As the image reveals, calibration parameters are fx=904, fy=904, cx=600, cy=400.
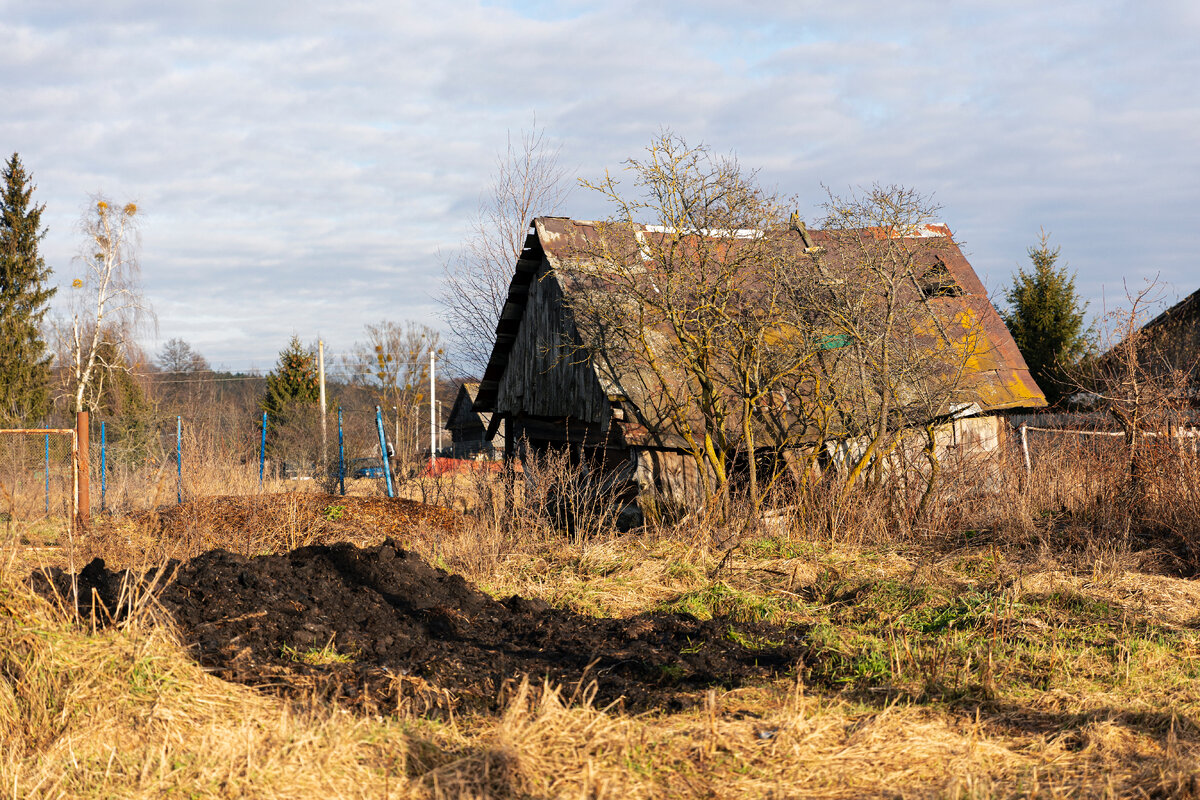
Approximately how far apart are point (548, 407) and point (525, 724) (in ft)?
31.6

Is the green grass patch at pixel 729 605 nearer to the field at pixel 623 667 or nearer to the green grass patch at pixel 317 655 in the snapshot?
the field at pixel 623 667

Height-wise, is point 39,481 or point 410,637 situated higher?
point 39,481

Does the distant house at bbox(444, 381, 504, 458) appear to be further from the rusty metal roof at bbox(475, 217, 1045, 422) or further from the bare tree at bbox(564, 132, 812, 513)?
the bare tree at bbox(564, 132, 812, 513)

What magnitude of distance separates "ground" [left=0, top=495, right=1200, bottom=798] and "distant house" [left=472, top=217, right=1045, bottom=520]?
2.68 m

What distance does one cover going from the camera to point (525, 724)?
396cm

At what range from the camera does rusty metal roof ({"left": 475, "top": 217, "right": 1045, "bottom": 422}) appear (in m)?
10.3

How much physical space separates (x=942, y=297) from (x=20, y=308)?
27.0 metres

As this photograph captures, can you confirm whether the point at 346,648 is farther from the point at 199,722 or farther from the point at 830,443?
the point at 830,443

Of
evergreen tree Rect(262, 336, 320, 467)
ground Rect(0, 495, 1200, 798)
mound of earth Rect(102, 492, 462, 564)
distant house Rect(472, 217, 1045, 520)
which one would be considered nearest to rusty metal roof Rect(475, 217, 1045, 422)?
distant house Rect(472, 217, 1045, 520)

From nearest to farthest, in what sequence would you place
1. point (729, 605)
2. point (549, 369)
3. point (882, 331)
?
point (729, 605) < point (882, 331) < point (549, 369)

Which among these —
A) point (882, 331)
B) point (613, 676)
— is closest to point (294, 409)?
point (882, 331)

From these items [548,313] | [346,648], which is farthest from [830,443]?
[346,648]

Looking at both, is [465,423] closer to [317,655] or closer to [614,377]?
[614,377]

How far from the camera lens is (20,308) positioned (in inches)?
1070
